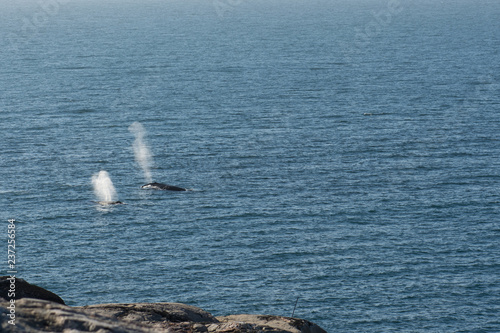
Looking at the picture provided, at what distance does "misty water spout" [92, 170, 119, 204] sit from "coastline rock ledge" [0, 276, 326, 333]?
10439 cm

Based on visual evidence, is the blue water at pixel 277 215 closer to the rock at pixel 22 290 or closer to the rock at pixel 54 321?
the rock at pixel 22 290

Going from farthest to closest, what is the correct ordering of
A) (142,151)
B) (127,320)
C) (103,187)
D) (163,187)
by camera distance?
(142,151)
(163,187)
(103,187)
(127,320)

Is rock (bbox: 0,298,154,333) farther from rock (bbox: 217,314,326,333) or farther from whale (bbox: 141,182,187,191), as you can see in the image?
whale (bbox: 141,182,187,191)

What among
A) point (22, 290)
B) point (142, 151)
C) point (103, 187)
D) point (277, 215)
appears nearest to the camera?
point (22, 290)

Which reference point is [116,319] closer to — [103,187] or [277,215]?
[277,215]

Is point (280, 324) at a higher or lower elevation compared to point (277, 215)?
lower

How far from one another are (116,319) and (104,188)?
116 m

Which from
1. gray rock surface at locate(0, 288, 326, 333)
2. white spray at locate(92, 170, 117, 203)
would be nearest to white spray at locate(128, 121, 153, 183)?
white spray at locate(92, 170, 117, 203)

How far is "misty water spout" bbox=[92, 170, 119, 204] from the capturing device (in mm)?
126400

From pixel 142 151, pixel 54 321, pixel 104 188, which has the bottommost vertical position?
pixel 54 321

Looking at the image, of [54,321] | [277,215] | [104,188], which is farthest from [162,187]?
[54,321]

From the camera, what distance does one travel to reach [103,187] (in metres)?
131

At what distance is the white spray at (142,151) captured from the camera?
14175 cm

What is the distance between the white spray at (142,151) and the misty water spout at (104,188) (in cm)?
731
